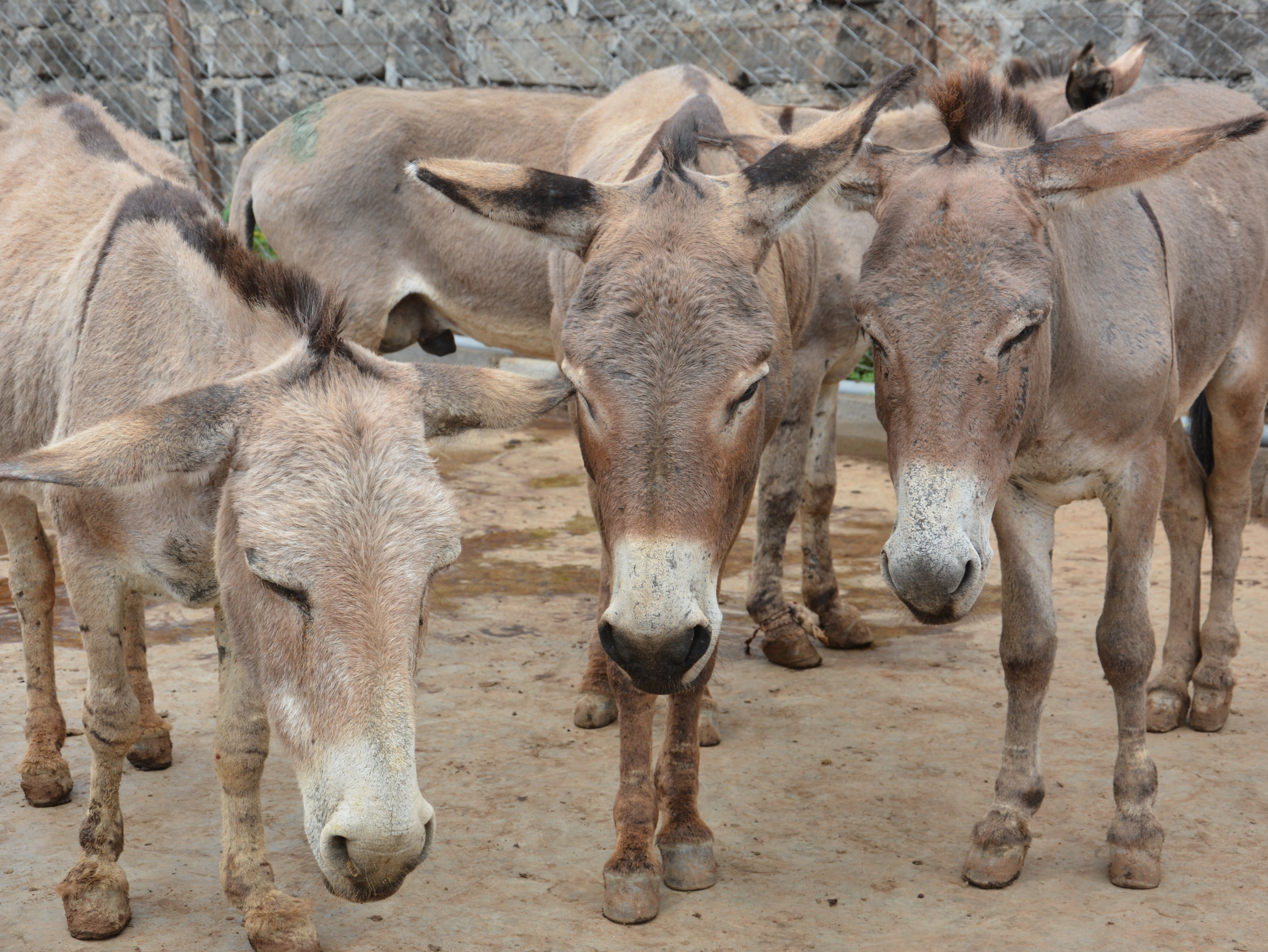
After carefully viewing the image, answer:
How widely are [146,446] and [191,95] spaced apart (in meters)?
8.31

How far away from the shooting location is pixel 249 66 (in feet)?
33.7

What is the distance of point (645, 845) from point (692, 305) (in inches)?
56.6

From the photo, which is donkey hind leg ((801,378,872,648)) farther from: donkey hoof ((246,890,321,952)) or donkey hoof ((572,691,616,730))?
donkey hoof ((246,890,321,952))

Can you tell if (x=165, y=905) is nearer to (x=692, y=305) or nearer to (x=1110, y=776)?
(x=692, y=305)

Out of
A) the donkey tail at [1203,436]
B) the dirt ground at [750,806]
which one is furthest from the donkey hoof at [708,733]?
the donkey tail at [1203,436]

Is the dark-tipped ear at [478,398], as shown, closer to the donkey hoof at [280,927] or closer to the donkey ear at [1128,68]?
the donkey hoof at [280,927]

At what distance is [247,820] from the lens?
301cm

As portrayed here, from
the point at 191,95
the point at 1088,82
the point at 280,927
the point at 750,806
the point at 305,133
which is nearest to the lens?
the point at 280,927

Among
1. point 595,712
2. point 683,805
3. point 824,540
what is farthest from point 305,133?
point 683,805

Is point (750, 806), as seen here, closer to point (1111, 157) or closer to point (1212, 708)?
point (1212, 708)

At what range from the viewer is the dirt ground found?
3021 mm

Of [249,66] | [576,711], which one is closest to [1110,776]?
[576,711]

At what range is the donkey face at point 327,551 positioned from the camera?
7.12 feet

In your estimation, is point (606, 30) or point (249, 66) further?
point (249, 66)
